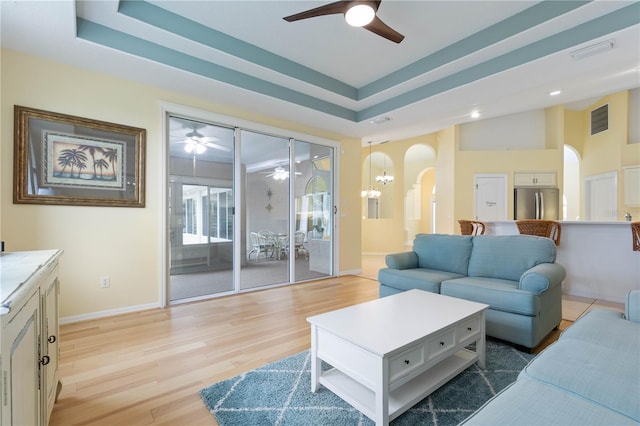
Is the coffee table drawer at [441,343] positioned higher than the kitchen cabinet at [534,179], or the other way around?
the kitchen cabinet at [534,179]

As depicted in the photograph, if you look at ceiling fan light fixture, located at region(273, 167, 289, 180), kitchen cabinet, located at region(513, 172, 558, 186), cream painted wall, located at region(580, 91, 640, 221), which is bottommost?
ceiling fan light fixture, located at region(273, 167, 289, 180)

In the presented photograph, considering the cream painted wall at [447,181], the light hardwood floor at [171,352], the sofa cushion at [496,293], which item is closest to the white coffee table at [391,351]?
the sofa cushion at [496,293]

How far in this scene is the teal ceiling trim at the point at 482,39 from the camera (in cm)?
258

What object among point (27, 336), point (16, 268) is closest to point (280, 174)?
point (16, 268)

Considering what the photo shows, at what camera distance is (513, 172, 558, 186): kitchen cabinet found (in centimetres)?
639

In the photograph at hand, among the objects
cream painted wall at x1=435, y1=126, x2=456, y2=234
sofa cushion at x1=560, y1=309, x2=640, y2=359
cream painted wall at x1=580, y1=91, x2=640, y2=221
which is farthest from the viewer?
cream painted wall at x1=435, y1=126, x2=456, y2=234

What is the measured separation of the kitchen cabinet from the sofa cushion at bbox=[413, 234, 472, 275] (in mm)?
4381

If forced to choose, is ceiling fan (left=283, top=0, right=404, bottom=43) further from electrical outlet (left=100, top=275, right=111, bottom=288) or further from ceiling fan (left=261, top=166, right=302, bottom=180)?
electrical outlet (left=100, top=275, right=111, bottom=288)

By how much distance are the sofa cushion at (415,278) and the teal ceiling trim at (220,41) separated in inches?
103

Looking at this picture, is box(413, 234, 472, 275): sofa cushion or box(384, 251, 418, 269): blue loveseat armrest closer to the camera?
box(413, 234, 472, 275): sofa cushion

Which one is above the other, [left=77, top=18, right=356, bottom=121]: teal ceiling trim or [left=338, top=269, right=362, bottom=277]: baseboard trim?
[left=77, top=18, right=356, bottom=121]: teal ceiling trim


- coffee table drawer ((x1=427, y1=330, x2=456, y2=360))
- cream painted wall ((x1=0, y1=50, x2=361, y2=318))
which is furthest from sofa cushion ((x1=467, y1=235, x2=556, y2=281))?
cream painted wall ((x1=0, y1=50, x2=361, y2=318))

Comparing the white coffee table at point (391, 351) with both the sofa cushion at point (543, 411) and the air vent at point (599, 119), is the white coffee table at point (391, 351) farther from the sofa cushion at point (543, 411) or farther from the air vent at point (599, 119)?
the air vent at point (599, 119)

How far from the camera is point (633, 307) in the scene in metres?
1.67
